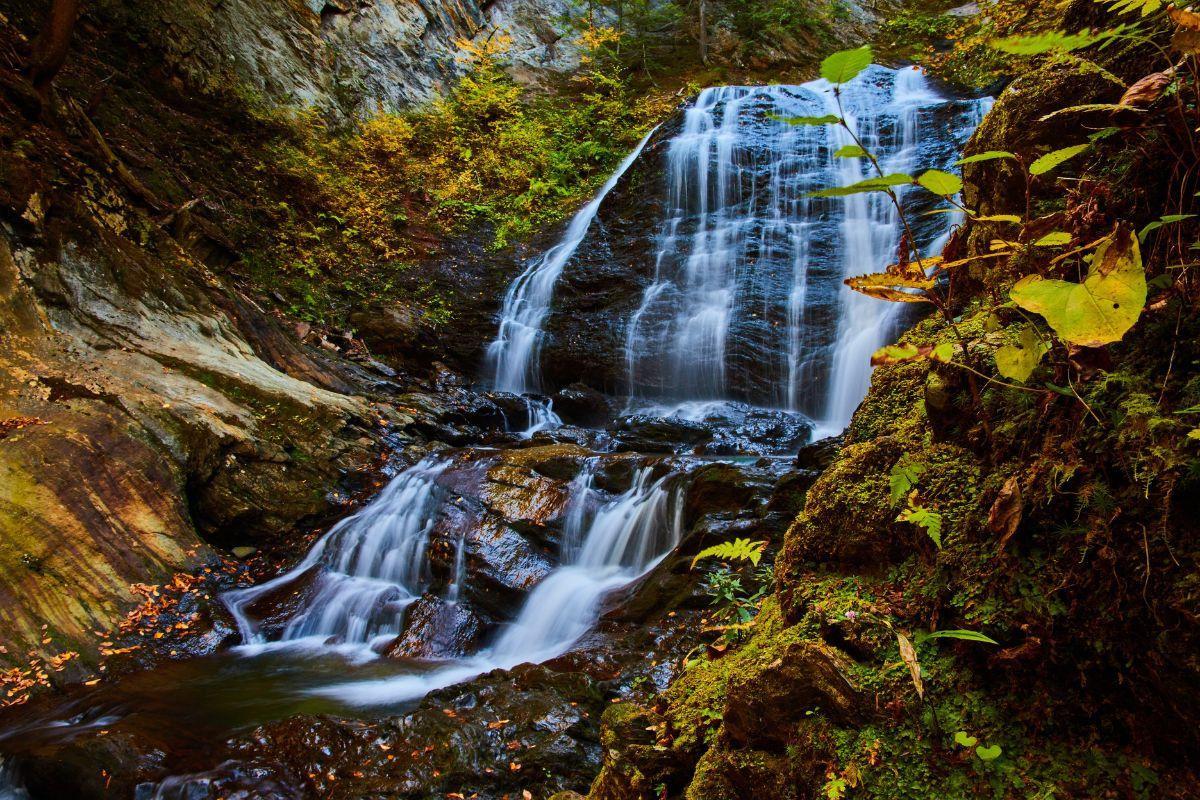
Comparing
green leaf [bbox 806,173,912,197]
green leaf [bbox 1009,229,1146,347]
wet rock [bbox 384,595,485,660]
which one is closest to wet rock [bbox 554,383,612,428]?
wet rock [bbox 384,595,485,660]

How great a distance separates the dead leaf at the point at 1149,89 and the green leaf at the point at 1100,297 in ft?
1.64

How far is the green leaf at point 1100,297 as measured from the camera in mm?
1227

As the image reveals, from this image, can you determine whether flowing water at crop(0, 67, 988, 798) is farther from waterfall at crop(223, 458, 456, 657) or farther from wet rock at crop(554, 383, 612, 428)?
wet rock at crop(554, 383, 612, 428)

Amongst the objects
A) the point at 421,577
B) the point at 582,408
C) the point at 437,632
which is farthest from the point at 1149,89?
the point at 582,408

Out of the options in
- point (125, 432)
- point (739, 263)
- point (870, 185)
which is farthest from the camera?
point (739, 263)

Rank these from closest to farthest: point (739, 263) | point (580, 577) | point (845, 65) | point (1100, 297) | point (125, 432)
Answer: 1. point (1100, 297)
2. point (845, 65)
3. point (125, 432)
4. point (580, 577)
5. point (739, 263)

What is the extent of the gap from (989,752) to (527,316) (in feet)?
39.4

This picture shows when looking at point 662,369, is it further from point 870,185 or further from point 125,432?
point 870,185

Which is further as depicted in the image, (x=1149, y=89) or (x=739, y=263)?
(x=739, y=263)

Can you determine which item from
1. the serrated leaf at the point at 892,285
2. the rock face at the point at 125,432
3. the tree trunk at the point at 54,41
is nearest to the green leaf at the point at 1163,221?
the serrated leaf at the point at 892,285

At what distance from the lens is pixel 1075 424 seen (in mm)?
1474

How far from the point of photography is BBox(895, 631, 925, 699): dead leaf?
1438 millimetres

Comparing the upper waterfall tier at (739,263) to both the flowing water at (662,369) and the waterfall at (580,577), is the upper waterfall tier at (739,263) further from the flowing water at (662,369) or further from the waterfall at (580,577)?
the waterfall at (580,577)

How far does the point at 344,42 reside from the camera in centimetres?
1581
